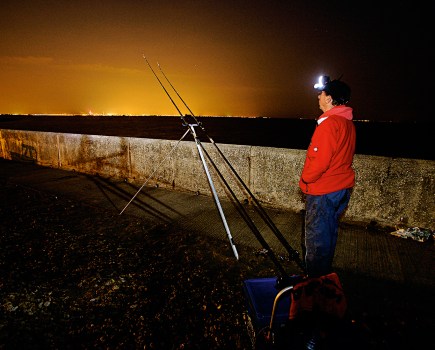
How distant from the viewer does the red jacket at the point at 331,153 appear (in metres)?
2.33

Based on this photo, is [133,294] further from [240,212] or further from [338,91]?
[338,91]

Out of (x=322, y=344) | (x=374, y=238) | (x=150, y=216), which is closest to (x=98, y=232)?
(x=150, y=216)

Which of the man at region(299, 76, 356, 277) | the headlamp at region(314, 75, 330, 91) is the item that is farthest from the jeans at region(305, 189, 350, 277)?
the headlamp at region(314, 75, 330, 91)

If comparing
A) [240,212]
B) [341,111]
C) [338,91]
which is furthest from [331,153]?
[240,212]

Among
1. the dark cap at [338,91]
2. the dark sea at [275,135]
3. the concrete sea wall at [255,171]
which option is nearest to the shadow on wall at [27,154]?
the concrete sea wall at [255,171]

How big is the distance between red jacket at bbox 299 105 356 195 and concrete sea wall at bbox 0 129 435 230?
6.89 ft

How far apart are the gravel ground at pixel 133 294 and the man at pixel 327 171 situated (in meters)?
0.69

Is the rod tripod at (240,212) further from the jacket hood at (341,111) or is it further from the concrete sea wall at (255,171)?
the jacket hood at (341,111)

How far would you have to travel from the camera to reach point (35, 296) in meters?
2.73

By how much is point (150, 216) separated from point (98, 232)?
93 centimetres

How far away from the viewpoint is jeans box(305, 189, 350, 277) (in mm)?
2533

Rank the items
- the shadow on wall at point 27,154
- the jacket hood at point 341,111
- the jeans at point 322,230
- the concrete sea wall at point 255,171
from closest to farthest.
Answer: the jacket hood at point 341,111
the jeans at point 322,230
the concrete sea wall at point 255,171
the shadow on wall at point 27,154

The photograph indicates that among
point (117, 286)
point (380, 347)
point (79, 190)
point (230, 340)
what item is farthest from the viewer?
point (79, 190)

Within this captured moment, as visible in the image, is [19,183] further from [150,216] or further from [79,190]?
[150,216]
